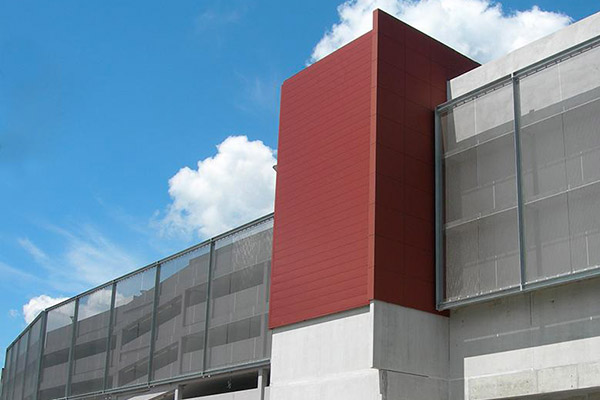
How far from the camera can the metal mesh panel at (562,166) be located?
71.2ft

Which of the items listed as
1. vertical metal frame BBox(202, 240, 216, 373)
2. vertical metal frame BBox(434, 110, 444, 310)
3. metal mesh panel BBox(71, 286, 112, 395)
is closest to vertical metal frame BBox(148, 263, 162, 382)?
vertical metal frame BBox(202, 240, 216, 373)

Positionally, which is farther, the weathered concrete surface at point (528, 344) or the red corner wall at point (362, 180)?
the red corner wall at point (362, 180)

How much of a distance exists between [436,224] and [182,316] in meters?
14.4

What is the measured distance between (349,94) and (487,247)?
659cm

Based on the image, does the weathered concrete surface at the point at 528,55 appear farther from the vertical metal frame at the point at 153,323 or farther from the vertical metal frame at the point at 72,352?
the vertical metal frame at the point at 72,352

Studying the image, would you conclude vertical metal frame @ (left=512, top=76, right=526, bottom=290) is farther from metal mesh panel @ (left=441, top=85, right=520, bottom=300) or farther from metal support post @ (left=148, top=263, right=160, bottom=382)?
metal support post @ (left=148, top=263, right=160, bottom=382)

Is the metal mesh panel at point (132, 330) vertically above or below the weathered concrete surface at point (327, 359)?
above

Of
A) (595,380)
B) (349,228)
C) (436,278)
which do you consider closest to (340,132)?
(349,228)

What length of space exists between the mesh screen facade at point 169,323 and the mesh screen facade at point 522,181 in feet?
29.9

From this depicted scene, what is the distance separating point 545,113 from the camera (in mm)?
23375

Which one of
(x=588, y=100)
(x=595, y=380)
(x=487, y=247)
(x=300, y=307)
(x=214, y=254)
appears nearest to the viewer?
(x=595, y=380)

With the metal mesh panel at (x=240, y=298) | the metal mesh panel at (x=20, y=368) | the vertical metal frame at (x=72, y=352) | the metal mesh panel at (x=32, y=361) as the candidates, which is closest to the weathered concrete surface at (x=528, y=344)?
the metal mesh panel at (x=240, y=298)

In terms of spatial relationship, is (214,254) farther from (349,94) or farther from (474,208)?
(474,208)

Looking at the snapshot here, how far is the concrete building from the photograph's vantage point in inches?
871
